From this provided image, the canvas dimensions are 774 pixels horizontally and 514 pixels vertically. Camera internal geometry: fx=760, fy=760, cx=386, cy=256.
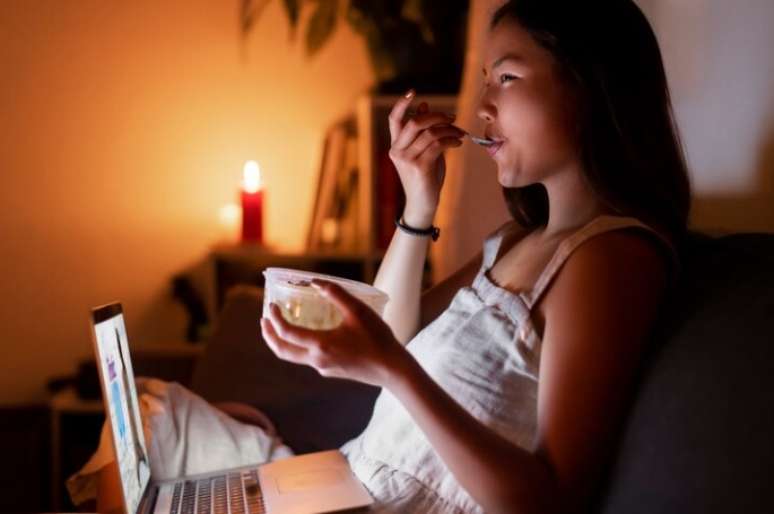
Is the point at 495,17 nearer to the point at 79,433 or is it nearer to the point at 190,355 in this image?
the point at 190,355

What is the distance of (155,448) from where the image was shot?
3.40 ft

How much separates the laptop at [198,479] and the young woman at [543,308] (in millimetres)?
45

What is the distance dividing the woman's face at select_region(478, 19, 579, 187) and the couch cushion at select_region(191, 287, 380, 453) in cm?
60

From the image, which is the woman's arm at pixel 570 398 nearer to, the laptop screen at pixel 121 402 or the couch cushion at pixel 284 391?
the laptop screen at pixel 121 402

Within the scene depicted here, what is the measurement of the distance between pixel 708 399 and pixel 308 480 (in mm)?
501

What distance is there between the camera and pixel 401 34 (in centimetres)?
209

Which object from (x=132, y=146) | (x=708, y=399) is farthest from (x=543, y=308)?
(x=132, y=146)

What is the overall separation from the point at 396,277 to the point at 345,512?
393 millimetres

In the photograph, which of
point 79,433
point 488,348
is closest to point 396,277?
point 488,348

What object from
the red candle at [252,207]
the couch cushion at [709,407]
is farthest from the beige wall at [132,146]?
the couch cushion at [709,407]

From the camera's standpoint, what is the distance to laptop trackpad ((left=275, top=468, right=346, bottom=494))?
944 millimetres

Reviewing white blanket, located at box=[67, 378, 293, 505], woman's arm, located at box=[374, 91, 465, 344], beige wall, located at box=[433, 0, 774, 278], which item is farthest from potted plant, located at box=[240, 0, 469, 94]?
white blanket, located at box=[67, 378, 293, 505]

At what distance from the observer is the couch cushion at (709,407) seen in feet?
2.12

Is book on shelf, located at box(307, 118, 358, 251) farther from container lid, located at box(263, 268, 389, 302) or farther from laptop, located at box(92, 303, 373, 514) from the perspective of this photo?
container lid, located at box(263, 268, 389, 302)
